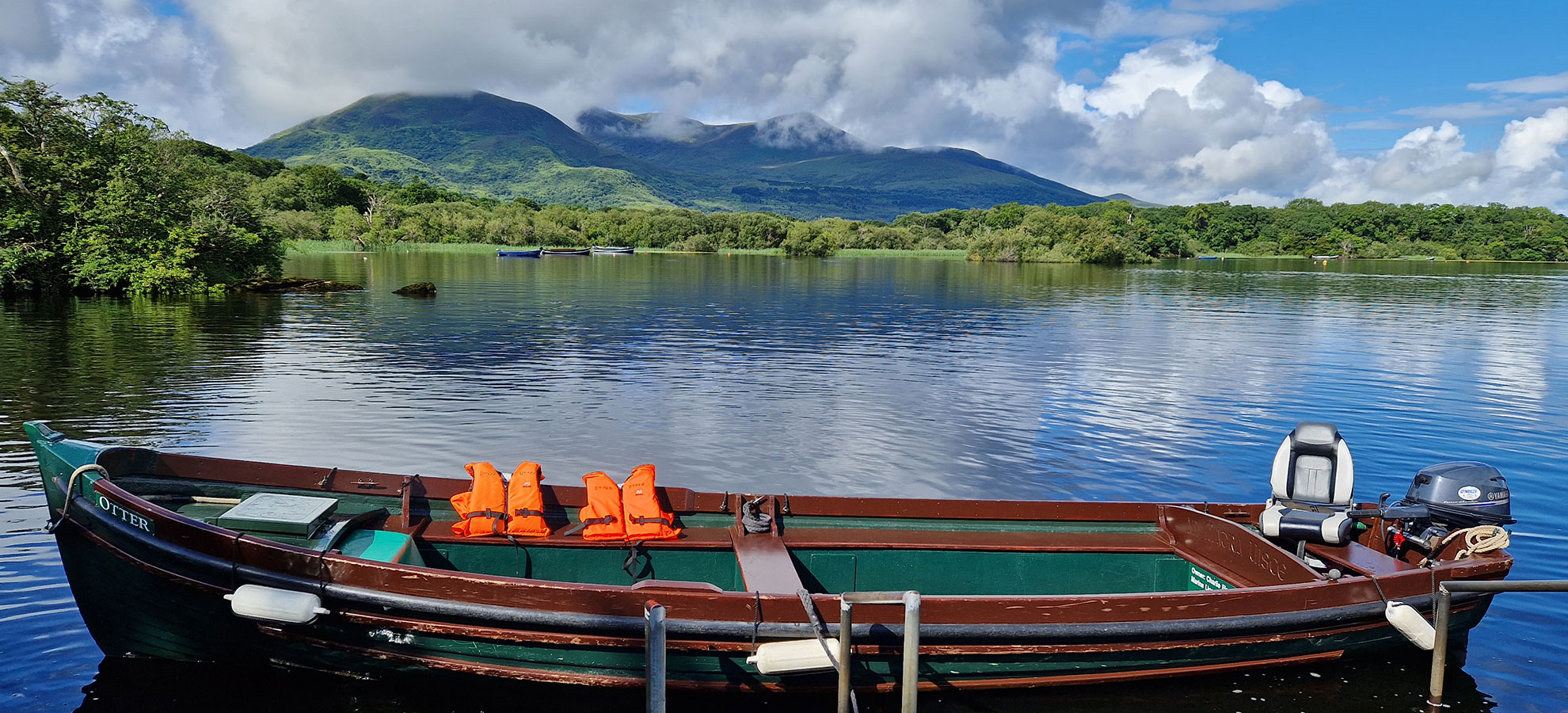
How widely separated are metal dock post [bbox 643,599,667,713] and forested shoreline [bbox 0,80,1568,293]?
44.3 metres

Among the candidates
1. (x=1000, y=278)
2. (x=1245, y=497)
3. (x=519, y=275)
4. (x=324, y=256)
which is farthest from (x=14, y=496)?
(x=324, y=256)

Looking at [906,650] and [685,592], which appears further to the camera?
[685,592]

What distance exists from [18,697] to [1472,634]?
549 inches

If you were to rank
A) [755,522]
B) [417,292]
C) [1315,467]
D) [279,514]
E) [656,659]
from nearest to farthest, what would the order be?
[656,659], [279,514], [755,522], [1315,467], [417,292]

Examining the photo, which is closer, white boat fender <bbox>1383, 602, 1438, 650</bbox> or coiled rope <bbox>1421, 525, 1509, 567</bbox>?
white boat fender <bbox>1383, 602, 1438, 650</bbox>

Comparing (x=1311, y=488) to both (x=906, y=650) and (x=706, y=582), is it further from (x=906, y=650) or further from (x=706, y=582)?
(x=706, y=582)

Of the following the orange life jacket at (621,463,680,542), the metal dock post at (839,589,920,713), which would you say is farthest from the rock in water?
the metal dock post at (839,589,920,713)

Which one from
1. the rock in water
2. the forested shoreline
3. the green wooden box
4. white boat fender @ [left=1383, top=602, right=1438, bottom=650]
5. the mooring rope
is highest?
the forested shoreline

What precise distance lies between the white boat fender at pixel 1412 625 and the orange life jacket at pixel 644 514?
265 inches

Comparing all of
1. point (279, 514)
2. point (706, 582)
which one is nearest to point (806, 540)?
point (706, 582)

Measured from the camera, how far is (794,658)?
22.7 ft

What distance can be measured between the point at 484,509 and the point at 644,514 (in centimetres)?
162

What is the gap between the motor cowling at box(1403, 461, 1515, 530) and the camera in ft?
30.3

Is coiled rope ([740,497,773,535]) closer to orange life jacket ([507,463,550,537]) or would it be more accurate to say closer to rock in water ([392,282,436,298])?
orange life jacket ([507,463,550,537])
